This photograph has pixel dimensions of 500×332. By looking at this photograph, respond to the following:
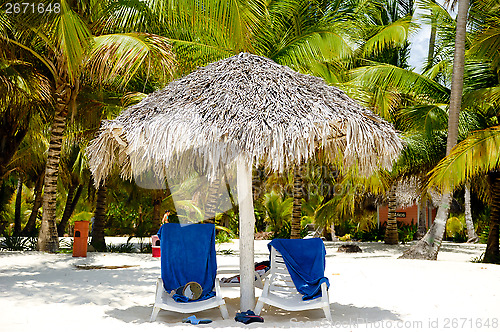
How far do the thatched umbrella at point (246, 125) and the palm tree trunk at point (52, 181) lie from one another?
5420 mm

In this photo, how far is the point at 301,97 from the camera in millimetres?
4668

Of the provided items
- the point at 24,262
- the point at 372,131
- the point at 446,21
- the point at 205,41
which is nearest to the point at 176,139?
the point at 372,131

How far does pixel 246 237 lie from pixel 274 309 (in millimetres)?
982

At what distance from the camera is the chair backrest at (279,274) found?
15.8 ft

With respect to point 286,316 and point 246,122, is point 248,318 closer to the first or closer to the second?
point 286,316

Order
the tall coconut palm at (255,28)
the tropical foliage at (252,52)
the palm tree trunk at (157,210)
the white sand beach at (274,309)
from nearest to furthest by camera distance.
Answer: the white sand beach at (274,309) → the tall coconut palm at (255,28) → the tropical foliage at (252,52) → the palm tree trunk at (157,210)

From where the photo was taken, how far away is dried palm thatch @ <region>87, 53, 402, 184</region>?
4312 millimetres

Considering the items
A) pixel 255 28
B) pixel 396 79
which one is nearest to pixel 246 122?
pixel 255 28

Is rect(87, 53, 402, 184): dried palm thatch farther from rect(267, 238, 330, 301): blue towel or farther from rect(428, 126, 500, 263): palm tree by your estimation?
rect(428, 126, 500, 263): palm tree

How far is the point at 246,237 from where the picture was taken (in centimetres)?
493

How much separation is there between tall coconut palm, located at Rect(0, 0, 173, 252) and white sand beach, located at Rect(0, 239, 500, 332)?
2125mm

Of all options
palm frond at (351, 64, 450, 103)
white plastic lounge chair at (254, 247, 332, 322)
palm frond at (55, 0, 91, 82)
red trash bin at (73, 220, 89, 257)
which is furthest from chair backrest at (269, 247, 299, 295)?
palm frond at (351, 64, 450, 103)

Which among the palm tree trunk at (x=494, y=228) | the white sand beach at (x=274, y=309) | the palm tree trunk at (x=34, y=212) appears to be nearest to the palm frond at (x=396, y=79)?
the palm tree trunk at (x=494, y=228)

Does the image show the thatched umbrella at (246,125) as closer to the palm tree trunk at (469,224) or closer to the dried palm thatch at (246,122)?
the dried palm thatch at (246,122)
